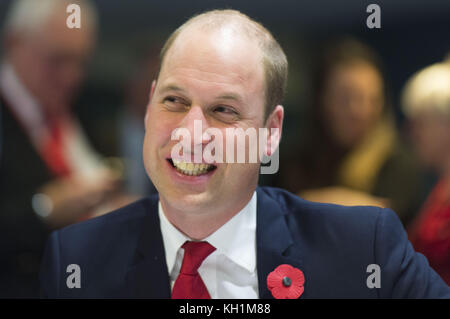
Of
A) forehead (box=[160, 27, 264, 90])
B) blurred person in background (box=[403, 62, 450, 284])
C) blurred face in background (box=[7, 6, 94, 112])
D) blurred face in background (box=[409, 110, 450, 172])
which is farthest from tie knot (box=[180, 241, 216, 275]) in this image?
blurred face in background (box=[7, 6, 94, 112])

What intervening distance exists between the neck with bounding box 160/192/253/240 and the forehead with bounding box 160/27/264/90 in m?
0.26

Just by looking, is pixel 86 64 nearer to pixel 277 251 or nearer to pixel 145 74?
pixel 145 74

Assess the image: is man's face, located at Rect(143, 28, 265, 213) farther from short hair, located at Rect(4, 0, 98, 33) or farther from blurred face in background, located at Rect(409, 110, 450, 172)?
short hair, located at Rect(4, 0, 98, 33)

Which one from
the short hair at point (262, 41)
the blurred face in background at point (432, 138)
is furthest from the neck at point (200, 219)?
the blurred face in background at point (432, 138)

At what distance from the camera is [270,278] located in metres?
1.11

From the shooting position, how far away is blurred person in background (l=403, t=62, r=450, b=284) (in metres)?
1.17

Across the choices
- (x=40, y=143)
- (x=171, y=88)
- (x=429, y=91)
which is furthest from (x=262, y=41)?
(x=40, y=143)

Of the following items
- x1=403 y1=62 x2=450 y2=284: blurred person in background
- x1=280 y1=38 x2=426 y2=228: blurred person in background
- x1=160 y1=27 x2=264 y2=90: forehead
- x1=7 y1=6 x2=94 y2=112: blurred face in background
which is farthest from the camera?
x1=7 y1=6 x2=94 y2=112: blurred face in background

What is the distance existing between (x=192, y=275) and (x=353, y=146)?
566 mm

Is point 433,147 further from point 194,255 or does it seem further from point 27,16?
point 27,16

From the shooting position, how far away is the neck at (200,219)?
1.11 m

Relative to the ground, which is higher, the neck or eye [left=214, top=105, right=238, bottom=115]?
eye [left=214, top=105, right=238, bottom=115]

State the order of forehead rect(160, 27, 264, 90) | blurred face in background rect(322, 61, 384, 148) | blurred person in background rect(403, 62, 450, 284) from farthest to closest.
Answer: blurred face in background rect(322, 61, 384, 148)
blurred person in background rect(403, 62, 450, 284)
forehead rect(160, 27, 264, 90)

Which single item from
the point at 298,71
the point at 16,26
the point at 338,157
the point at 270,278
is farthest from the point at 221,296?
the point at 16,26
